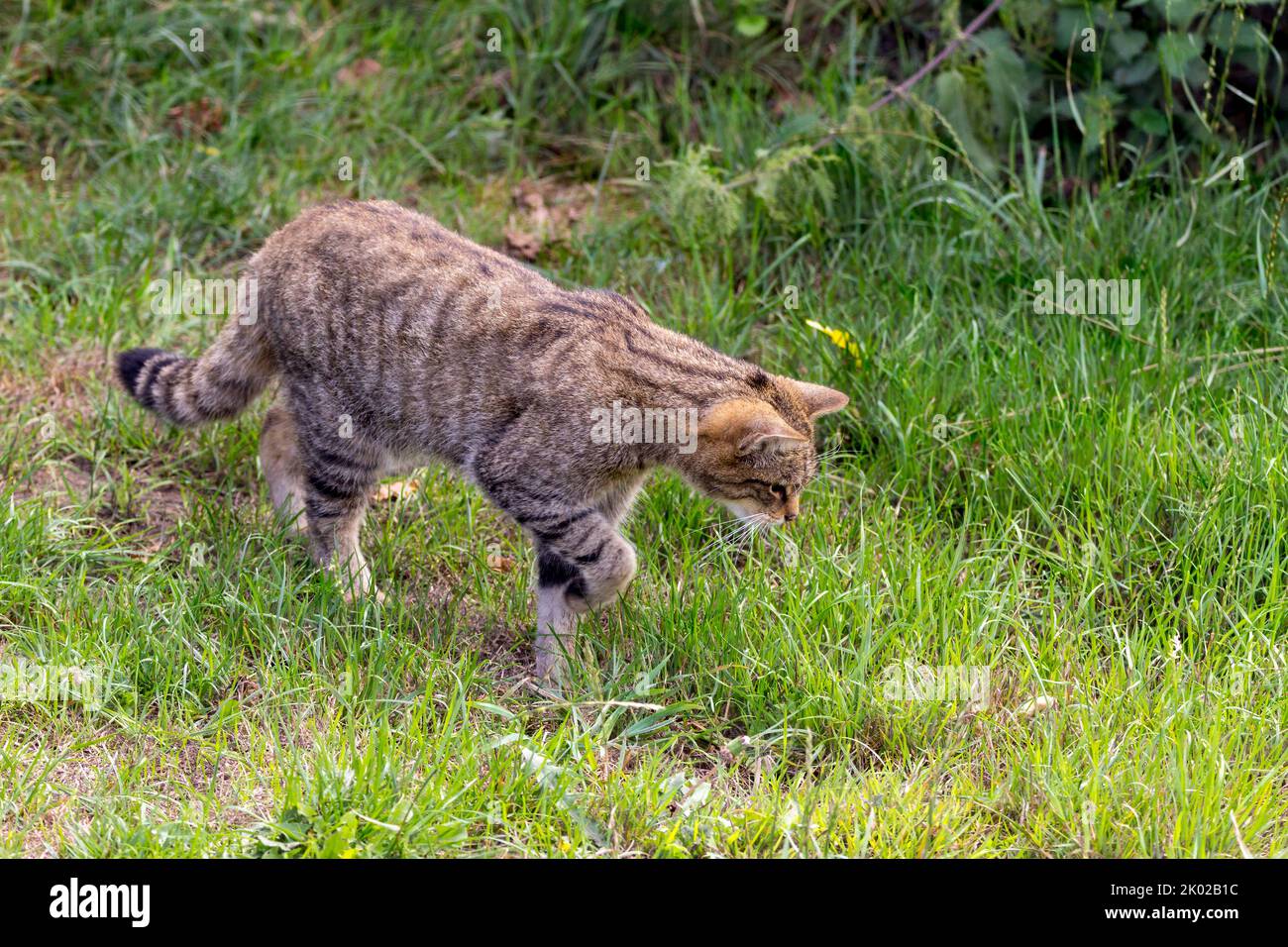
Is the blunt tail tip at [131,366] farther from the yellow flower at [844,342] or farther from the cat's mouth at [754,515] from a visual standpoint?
the yellow flower at [844,342]

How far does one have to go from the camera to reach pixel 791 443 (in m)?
4.67

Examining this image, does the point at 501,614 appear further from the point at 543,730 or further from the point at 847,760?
the point at 847,760

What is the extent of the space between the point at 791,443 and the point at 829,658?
73cm

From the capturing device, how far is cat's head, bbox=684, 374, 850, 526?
464 cm

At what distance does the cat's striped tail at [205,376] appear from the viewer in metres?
5.27

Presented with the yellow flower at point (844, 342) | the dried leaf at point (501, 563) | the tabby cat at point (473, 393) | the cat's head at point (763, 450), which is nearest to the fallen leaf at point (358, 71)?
the tabby cat at point (473, 393)

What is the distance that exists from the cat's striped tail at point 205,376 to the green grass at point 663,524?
0.35 m

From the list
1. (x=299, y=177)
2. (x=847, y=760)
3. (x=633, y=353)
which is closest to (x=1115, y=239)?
(x=633, y=353)

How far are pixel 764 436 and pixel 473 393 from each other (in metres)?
1.01

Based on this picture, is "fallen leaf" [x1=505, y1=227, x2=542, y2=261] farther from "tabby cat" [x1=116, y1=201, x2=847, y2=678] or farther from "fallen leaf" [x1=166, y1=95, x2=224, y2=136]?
"fallen leaf" [x1=166, y1=95, x2=224, y2=136]

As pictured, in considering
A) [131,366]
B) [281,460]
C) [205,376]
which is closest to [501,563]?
[281,460]

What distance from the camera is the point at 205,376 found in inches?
207

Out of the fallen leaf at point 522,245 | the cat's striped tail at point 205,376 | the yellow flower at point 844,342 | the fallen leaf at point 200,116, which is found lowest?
the cat's striped tail at point 205,376

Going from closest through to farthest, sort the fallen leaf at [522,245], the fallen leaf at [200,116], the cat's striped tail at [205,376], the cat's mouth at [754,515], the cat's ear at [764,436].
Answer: the cat's ear at [764,436] → the cat's mouth at [754,515] → the cat's striped tail at [205,376] → the fallen leaf at [522,245] → the fallen leaf at [200,116]
